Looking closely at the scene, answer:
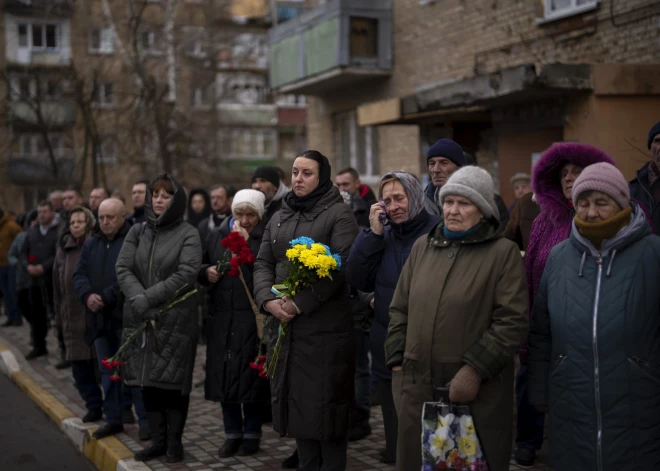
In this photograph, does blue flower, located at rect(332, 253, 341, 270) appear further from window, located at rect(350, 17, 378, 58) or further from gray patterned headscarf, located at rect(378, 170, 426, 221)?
window, located at rect(350, 17, 378, 58)

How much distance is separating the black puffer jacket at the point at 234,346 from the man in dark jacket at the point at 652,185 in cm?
280

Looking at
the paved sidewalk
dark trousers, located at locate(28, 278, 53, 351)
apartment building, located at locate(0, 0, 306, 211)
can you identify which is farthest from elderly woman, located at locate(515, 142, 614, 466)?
apartment building, located at locate(0, 0, 306, 211)

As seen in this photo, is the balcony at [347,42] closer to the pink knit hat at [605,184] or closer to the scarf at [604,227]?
the pink knit hat at [605,184]

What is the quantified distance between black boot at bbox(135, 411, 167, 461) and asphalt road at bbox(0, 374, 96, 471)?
2.49 ft

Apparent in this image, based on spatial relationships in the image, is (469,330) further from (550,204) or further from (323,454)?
(323,454)

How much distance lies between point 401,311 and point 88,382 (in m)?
4.42

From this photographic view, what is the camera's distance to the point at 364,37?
1856 centimetres

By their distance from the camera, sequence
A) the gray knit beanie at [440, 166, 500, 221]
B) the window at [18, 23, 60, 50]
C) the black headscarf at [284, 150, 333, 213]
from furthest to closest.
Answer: the window at [18, 23, 60, 50]
the black headscarf at [284, 150, 333, 213]
the gray knit beanie at [440, 166, 500, 221]

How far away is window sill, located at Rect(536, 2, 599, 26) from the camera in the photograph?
12838mm

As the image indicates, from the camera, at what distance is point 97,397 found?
8125 millimetres

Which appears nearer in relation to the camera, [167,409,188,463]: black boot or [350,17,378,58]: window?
[167,409,188,463]: black boot

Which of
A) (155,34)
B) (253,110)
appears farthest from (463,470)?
(253,110)

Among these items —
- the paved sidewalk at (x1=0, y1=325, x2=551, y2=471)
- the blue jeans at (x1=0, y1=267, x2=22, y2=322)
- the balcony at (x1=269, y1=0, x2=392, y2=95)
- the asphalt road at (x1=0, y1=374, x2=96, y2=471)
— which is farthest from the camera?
the balcony at (x1=269, y1=0, x2=392, y2=95)

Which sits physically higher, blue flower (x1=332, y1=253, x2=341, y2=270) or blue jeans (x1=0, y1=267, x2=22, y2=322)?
blue flower (x1=332, y1=253, x2=341, y2=270)
